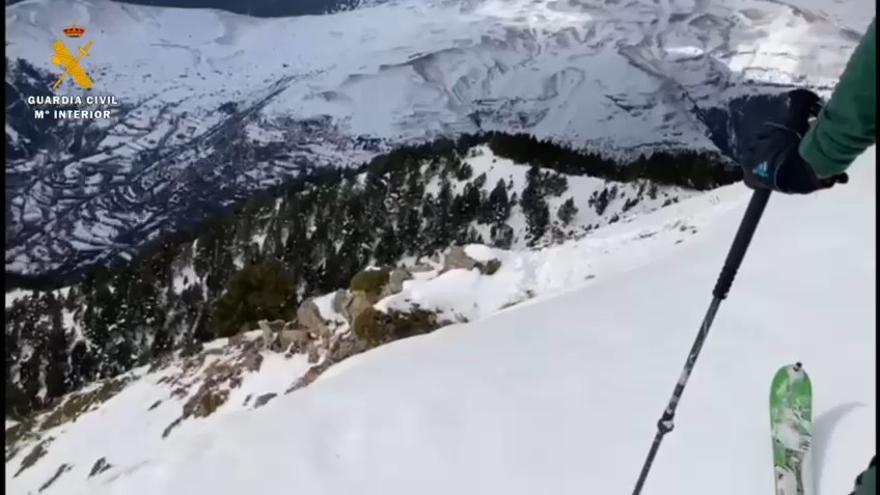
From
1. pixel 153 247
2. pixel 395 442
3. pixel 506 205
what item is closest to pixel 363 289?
pixel 395 442

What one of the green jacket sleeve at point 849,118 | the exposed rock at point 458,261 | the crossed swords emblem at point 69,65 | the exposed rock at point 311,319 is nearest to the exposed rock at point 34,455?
the exposed rock at point 311,319

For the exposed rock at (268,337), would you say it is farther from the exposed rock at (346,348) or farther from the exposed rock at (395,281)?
the exposed rock at (346,348)

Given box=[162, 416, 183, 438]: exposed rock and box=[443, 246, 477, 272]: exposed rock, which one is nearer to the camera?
box=[443, 246, 477, 272]: exposed rock

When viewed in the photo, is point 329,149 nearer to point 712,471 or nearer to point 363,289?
point 363,289

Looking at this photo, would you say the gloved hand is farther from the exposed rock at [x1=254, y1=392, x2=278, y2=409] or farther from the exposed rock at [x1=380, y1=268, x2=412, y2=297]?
the exposed rock at [x1=380, y1=268, x2=412, y2=297]

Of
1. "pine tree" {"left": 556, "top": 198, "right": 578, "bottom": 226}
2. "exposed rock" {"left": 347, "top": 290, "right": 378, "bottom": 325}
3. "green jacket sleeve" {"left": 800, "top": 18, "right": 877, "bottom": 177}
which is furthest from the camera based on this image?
"pine tree" {"left": 556, "top": 198, "right": 578, "bottom": 226}

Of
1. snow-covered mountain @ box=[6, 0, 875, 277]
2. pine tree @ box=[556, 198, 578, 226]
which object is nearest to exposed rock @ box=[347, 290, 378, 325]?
pine tree @ box=[556, 198, 578, 226]

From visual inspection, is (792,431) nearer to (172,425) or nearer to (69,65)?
(172,425)
